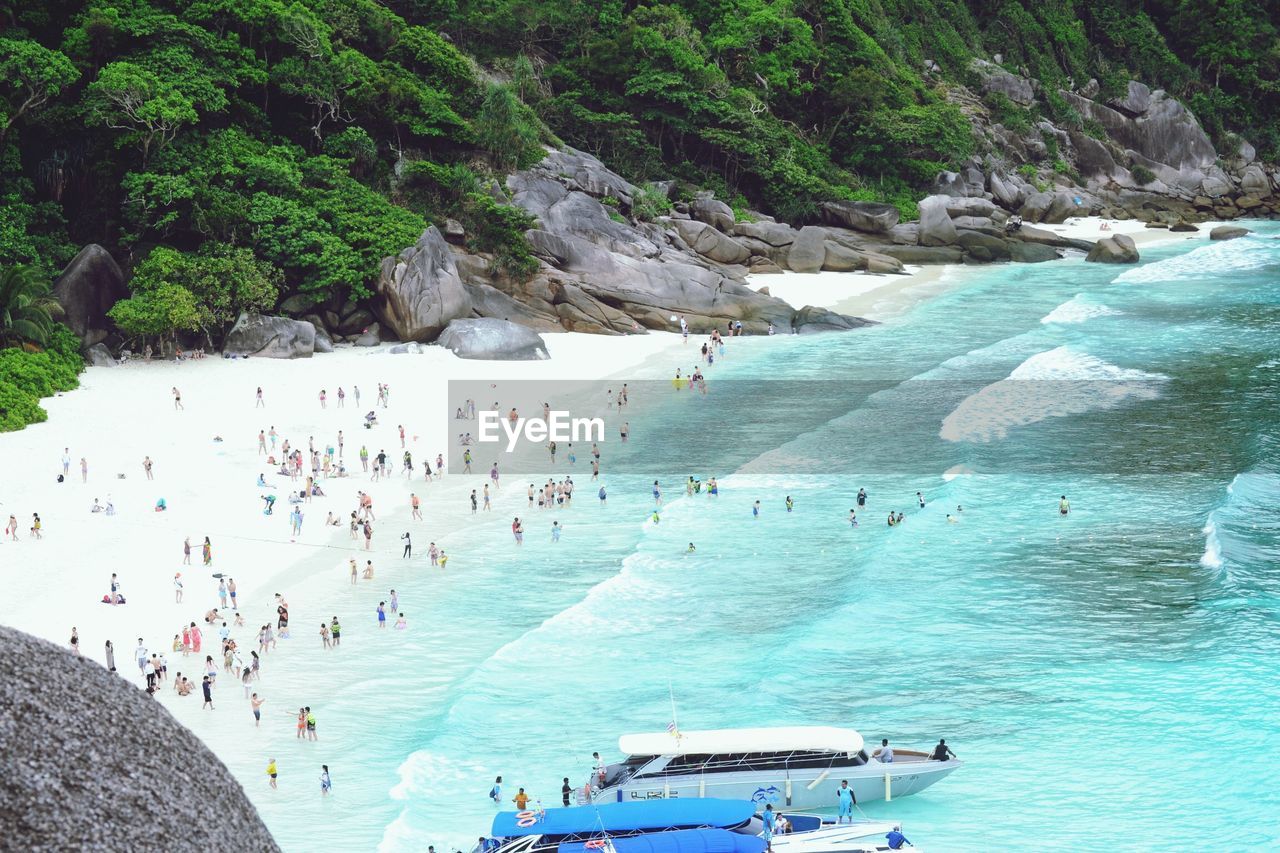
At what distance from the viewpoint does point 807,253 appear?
8075 cm

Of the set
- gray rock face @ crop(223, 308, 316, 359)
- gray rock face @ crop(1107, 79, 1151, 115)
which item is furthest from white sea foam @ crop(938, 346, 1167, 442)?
gray rock face @ crop(1107, 79, 1151, 115)

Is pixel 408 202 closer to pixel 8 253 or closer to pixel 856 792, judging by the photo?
pixel 8 253

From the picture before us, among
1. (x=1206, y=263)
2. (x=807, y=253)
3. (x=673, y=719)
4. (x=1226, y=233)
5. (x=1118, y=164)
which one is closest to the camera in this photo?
(x=673, y=719)

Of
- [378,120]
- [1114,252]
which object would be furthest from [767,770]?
[1114,252]

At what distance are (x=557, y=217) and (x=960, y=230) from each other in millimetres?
33777

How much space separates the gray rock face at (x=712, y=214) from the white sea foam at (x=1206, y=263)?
939 inches

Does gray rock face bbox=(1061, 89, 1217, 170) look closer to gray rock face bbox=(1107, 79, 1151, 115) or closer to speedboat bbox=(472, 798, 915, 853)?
gray rock face bbox=(1107, 79, 1151, 115)

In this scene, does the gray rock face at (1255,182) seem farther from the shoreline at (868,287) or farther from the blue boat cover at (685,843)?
the blue boat cover at (685,843)

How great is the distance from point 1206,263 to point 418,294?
180 ft

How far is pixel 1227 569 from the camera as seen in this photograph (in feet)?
115

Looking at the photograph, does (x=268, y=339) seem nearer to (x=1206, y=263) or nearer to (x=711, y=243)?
(x=711, y=243)

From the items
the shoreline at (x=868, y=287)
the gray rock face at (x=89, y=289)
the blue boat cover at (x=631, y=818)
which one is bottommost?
the blue boat cover at (x=631, y=818)

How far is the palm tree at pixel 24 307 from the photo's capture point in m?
49.1

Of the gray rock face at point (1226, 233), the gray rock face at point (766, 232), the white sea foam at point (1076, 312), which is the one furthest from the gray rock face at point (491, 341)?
the gray rock face at point (1226, 233)
